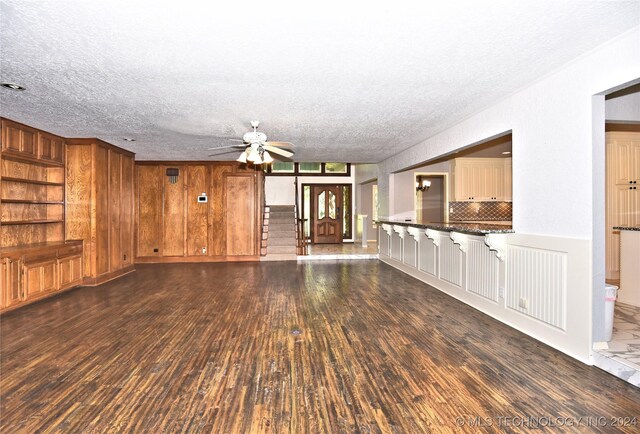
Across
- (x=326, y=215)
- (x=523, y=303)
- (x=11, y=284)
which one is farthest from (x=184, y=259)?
(x=523, y=303)

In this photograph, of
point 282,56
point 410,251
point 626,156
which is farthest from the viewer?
point 410,251

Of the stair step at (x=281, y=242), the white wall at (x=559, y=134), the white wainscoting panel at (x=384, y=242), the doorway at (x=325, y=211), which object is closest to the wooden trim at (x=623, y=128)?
the white wall at (x=559, y=134)

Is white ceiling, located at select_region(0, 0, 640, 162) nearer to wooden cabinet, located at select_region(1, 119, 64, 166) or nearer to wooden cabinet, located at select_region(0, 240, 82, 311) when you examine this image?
wooden cabinet, located at select_region(1, 119, 64, 166)

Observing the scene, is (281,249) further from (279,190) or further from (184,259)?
(279,190)

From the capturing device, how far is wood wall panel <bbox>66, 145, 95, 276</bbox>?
598 cm

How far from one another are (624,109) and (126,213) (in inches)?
324

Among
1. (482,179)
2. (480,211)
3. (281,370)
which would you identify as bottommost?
(281,370)

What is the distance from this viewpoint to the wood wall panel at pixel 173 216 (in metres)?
8.62

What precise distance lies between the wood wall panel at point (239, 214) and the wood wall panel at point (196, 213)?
58 centimetres

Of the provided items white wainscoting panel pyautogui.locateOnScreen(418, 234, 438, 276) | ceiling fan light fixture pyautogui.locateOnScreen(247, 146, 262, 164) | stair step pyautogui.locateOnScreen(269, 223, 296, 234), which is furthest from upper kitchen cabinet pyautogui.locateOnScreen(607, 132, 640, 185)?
stair step pyautogui.locateOnScreen(269, 223, 296, 234)

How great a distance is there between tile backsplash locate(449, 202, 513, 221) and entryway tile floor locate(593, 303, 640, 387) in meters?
4.93

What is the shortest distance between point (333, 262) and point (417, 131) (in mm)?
4124

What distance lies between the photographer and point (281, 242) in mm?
9555

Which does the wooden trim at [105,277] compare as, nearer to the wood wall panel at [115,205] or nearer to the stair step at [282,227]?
the wood wall panel at [115,205]
